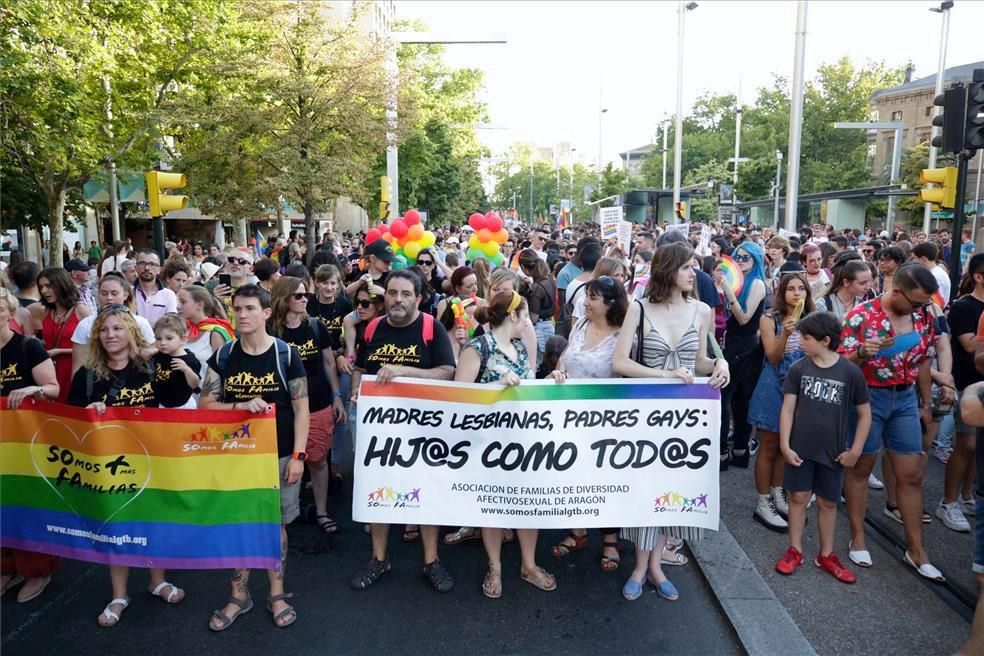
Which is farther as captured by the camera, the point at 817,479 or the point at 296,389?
the point at 817,479

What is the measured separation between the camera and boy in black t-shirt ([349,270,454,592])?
4.59 metres

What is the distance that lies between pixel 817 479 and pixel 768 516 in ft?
2.83

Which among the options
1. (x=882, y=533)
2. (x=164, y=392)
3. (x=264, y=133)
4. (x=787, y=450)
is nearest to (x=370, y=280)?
(x=164, y=392)

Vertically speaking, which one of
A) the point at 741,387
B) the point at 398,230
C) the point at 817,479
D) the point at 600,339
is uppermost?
the point at 398,230

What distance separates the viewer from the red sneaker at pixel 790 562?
15.2 feet

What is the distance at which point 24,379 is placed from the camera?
14.8 feet

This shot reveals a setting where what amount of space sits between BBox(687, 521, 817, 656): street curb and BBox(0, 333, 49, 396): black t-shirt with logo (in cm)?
442

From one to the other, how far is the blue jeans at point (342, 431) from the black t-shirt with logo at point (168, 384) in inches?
55.2

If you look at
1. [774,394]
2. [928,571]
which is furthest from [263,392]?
[928,571]

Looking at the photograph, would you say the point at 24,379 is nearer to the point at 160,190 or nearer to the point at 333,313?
the point at 333,313

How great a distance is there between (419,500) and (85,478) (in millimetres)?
1908

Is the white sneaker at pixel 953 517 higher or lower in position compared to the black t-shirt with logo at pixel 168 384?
lower

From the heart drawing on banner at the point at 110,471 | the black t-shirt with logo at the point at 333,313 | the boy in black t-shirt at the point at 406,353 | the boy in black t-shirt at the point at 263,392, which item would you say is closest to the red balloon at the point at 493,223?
the black t-shirt with logo at the point at 333,313

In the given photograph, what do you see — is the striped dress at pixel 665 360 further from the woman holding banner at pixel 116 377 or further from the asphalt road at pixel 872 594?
the woman holding banner at pixel 116 377
